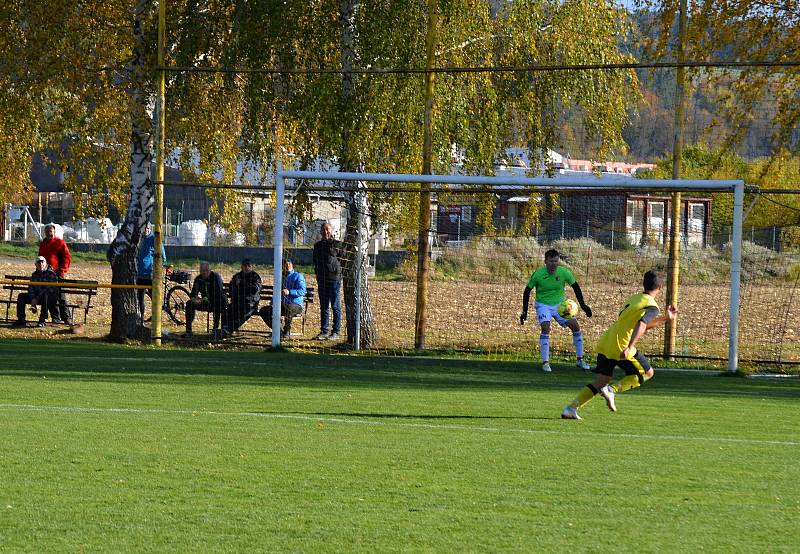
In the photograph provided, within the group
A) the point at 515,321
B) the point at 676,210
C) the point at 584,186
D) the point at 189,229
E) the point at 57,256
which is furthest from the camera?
the point at 189,229

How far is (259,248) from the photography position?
912 inches

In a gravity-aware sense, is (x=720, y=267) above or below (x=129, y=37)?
below

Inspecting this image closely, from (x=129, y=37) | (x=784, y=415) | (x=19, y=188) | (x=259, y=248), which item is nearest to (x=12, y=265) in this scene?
(x=19, y=188)

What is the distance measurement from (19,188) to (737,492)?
86.1ft

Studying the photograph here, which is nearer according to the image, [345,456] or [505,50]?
[345,456]

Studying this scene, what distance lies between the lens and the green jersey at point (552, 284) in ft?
53.3

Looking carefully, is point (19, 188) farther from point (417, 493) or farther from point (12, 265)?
point (417, 493)

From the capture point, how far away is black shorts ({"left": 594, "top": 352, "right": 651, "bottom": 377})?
1069cm

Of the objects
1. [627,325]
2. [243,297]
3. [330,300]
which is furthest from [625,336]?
[243,297]

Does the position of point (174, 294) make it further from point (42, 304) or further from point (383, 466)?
point (383, 466)

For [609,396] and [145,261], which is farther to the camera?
[145,261]

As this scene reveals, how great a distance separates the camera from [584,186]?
55.8 ft

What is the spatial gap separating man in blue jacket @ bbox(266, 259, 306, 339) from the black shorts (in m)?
9.34

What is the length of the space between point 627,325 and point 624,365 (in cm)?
42
